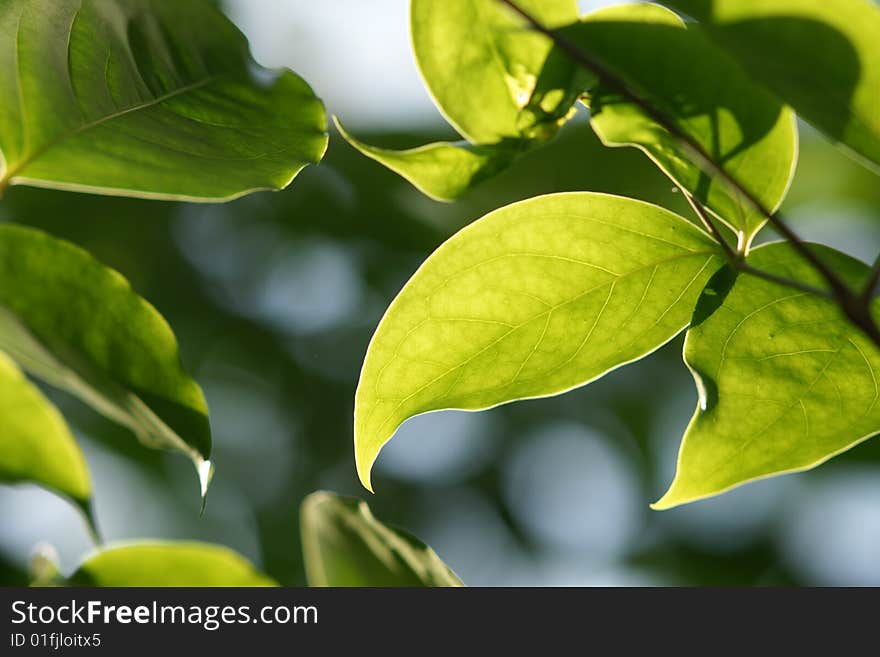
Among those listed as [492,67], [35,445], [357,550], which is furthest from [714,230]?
[35,445]

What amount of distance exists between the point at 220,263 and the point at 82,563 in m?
2.40

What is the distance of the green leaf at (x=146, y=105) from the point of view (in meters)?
0.48

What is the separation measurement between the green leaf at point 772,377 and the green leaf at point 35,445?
1.19ft

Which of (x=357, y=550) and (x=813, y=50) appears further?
(x=357, y=550)

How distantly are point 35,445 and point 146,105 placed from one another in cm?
22

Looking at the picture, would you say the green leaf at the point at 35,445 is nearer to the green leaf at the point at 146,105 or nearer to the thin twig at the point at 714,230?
the green leaf at the point at 146,105

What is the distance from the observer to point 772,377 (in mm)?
523

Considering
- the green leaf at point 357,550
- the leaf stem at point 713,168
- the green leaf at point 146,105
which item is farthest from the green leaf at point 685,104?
the green leaf at point 357,550

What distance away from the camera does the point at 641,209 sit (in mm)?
508

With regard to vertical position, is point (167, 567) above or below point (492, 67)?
below

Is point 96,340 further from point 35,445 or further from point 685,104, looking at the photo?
point 685,104

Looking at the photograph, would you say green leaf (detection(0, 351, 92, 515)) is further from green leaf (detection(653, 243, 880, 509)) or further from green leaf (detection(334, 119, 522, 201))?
green leaf (detection(653, 243, 880, 509))

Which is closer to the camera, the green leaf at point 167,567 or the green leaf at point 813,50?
the green leaf at point 813,50

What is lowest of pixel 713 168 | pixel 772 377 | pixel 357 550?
pixel 357 550
